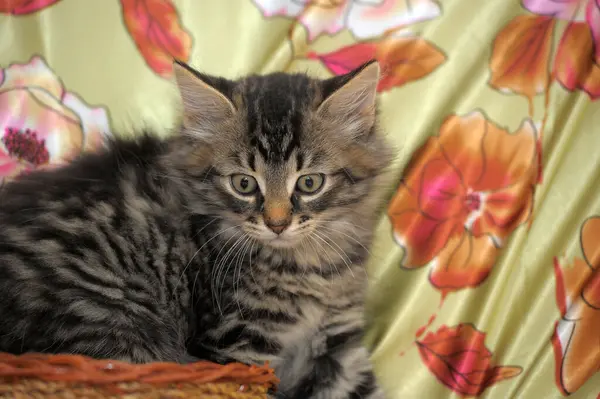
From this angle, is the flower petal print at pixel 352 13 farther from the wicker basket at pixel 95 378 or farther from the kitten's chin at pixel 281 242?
the wicker basket at pixel 95 378

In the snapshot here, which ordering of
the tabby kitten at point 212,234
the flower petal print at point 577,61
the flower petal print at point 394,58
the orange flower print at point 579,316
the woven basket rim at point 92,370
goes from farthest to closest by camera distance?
the flower petal print at point 394,58, the flower petal print at point 577,61, the orange flower print at point 579,316, the tabby kitten at point 212,234, the woven basket rim at point 92,370

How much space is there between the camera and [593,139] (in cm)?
134

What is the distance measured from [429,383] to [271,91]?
86cm

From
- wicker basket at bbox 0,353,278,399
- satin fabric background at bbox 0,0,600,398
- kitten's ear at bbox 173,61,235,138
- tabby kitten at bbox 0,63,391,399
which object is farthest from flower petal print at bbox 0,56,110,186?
wicker basket at bbox 0,353,278,399

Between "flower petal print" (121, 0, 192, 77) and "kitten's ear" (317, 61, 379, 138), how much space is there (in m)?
0.67

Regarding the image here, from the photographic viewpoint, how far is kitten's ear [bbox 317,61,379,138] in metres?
1.11

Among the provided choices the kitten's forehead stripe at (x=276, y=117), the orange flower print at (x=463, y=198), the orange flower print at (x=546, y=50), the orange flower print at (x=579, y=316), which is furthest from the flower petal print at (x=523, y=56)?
the kitten's forehead stripe at (x=276, y=117)

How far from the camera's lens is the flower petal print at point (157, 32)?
1621 millimetres

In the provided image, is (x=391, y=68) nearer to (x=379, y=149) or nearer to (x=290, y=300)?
(x=379, y=149)

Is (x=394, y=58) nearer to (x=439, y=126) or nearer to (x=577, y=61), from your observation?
(x=439, y=126)

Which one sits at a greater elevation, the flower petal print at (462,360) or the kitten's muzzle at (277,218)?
the kitten's muzzle at (277,218)

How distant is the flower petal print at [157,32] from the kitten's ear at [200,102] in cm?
51

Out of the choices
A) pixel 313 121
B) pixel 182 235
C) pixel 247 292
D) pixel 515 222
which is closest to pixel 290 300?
pixel 247 292

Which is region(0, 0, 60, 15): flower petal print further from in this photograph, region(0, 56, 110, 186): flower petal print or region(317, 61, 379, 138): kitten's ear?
region(317, 61, 379, 138): kitten's ear
